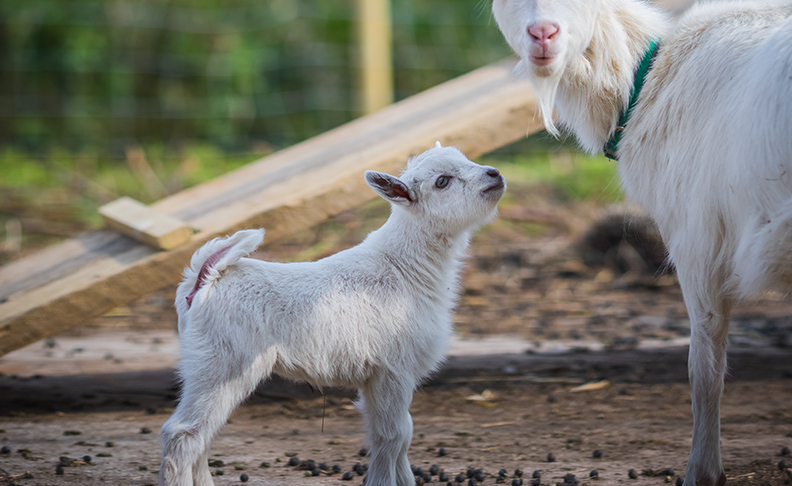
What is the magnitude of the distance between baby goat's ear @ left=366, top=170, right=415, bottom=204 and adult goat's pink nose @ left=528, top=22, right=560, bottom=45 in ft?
2.14

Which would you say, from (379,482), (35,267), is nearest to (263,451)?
(379,482)

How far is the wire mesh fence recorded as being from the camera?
360 inches

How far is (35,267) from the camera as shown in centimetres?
377

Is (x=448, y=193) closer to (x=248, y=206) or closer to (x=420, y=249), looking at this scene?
(x=420, y=249)

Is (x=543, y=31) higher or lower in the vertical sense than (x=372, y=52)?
lower

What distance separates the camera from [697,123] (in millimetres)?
2488

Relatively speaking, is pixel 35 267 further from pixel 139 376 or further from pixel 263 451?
pixel 263 451

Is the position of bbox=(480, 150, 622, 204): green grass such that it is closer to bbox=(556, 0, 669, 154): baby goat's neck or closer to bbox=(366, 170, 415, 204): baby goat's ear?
bbox=(556, 0, 669, 154): baby goat's neck

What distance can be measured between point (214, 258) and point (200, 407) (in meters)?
0.48

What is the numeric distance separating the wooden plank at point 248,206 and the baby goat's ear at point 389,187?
3.22 feet

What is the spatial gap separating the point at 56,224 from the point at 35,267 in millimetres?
3179

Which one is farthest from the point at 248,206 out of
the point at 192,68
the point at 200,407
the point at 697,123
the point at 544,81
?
the point at 192,68

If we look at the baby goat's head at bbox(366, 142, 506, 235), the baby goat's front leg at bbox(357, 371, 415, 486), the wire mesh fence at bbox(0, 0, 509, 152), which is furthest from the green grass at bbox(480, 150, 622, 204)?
the baby goat's front leg at bbox(357, 371, 415, 486)

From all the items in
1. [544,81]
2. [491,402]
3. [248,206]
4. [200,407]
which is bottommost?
[491,402]
